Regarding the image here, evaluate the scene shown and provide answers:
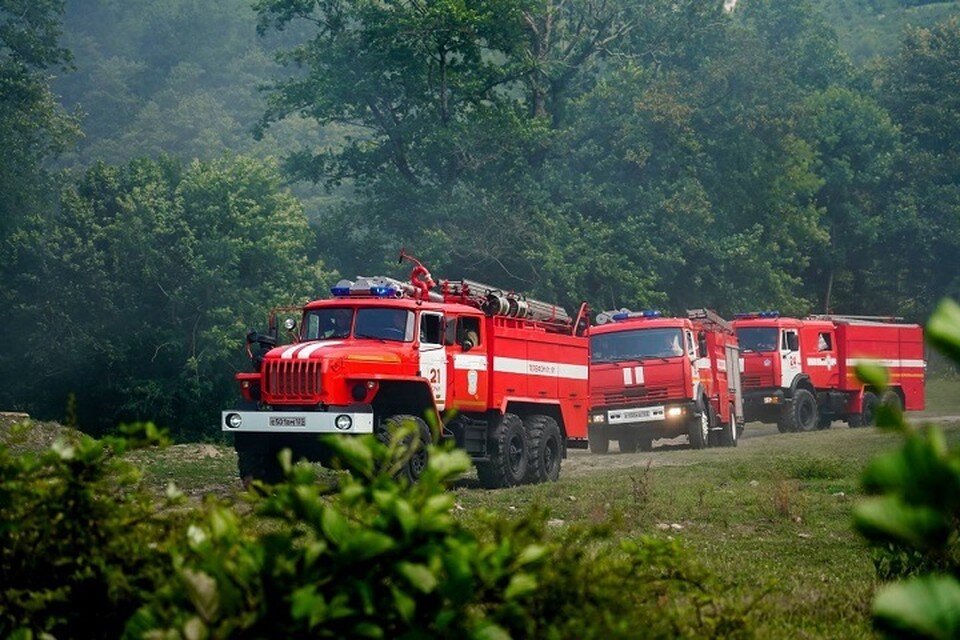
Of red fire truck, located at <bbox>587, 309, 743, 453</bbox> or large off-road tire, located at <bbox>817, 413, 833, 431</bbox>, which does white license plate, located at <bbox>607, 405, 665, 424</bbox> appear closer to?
red fire truck, located at <bbox>587, 309, 743, 453</bbox>

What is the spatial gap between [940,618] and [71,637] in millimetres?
3392

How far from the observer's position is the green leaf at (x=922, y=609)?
79.3 inches

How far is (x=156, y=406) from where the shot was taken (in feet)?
125

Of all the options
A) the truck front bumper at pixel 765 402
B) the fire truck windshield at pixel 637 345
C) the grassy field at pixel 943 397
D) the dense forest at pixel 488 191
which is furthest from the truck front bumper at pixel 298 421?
the grassy field at pixel 943 397

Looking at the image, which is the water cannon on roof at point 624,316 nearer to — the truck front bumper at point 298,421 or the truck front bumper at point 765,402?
the truck front bumper at point 765,402

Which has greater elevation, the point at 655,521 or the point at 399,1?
the point at 399,1

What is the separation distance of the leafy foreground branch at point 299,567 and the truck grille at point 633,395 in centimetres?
2523

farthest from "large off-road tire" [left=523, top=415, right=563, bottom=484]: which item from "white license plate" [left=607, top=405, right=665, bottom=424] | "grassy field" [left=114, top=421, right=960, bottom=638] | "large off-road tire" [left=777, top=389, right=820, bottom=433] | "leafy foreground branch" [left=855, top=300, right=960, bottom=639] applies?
"leafy foreground branch" [left=855, top=300, right=960, bottom=639]

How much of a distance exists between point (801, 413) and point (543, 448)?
1719 centimetres

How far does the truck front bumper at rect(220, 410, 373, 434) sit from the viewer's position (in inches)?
715

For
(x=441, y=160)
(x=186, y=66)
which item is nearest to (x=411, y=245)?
(x=441, y=160)

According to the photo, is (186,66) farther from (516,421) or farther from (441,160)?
(516,421)

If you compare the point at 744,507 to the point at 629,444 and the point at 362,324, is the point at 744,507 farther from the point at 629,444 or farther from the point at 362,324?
the point at 629,444

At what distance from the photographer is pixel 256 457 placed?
1903 cm
